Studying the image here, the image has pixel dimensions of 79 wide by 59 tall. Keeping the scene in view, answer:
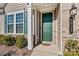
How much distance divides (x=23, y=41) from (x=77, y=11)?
2.53 meters

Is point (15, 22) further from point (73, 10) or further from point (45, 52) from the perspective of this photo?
point (73, 10)

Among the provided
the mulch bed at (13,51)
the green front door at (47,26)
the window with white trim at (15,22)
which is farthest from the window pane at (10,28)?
the green front door at (47,26)

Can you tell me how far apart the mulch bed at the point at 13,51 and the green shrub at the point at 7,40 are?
0.63 ft

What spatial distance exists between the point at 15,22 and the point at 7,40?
3.09 feet

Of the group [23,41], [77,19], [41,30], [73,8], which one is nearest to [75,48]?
[77,19]

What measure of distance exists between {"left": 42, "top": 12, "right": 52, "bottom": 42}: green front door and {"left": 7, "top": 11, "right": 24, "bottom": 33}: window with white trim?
1293 mm

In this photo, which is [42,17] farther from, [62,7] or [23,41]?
[62,7]

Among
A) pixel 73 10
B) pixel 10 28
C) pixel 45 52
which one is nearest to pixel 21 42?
pixel 45 52

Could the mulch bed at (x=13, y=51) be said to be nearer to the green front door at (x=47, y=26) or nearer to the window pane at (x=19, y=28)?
the window pane at (x=19, y=28)

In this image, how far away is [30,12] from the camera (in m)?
5.70

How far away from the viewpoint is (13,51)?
556cm

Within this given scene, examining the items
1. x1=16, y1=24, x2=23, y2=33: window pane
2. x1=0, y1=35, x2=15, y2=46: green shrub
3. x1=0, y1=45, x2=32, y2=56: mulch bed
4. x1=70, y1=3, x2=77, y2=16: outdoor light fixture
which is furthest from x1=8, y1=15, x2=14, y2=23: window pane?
x1=70, y1=3, x2=77, y2=16: outdoor light fixture

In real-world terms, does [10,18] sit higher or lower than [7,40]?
higher

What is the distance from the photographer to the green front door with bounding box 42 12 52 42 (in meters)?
6.96
